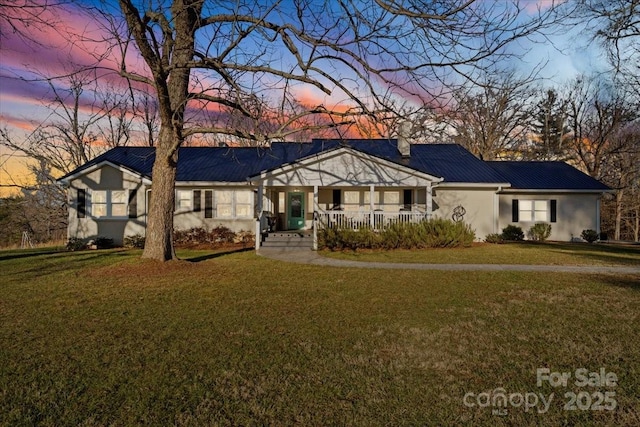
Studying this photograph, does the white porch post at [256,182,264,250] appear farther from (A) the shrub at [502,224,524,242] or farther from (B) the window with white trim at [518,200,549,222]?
(B) the window with white trim at [518,200,549,222]

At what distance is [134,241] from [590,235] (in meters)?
23.0

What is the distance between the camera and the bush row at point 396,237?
15281 millimetres

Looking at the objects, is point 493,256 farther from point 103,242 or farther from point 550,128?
point 550,128

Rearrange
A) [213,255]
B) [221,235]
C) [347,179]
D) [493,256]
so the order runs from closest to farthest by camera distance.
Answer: [493,256], [213,255], [347,179], [221,235]

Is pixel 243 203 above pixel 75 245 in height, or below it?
above

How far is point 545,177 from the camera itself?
20.8m

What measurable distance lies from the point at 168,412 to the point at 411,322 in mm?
3641

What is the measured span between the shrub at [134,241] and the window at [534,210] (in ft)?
62.3

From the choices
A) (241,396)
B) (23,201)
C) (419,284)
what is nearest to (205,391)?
(241,396)

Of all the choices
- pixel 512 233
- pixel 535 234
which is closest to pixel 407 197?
pixel 512 233

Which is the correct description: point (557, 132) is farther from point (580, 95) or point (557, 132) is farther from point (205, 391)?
point (205, 391)

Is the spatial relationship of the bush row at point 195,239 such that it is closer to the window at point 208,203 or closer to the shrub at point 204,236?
the shrub at point 204,236

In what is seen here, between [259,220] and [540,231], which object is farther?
[540,231]

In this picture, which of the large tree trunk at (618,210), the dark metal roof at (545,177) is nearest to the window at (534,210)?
the dark metal roof at (545,177)
